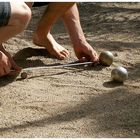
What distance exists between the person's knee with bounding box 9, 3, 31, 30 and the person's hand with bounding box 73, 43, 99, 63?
25.3 inches

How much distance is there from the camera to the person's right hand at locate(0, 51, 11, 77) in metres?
2.89

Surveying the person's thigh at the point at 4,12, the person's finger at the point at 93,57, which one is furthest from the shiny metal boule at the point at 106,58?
the person's thigh at the point at 4,12

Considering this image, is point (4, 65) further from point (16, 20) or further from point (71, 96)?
point (71, 96)

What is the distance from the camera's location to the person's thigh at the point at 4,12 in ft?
8.66

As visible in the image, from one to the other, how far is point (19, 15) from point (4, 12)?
0.42 feet

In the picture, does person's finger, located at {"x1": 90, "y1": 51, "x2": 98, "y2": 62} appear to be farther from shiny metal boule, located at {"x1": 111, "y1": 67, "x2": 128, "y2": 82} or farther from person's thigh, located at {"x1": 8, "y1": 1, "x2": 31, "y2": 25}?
person's thigh, located at {"x1": 8, "y1": 1, "x2": 31, "y2": 25}

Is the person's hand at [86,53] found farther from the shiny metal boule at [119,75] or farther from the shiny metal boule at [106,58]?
the shiny metal boule at [119,75]

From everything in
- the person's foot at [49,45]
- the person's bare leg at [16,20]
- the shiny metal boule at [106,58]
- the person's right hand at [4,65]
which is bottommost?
the shiny metal boule at [106,58]

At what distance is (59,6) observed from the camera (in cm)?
334

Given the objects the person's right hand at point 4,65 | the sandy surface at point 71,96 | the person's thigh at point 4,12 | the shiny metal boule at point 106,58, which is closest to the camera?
the sandy surface at point 71,96

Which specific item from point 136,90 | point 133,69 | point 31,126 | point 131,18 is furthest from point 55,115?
point 131,18

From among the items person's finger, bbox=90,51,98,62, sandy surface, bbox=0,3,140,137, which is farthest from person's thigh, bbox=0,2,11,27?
person's finger, bbox=90,51,98,62

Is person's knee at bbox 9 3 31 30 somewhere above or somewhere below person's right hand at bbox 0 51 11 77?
above

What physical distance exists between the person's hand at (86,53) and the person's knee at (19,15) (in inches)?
25.3
